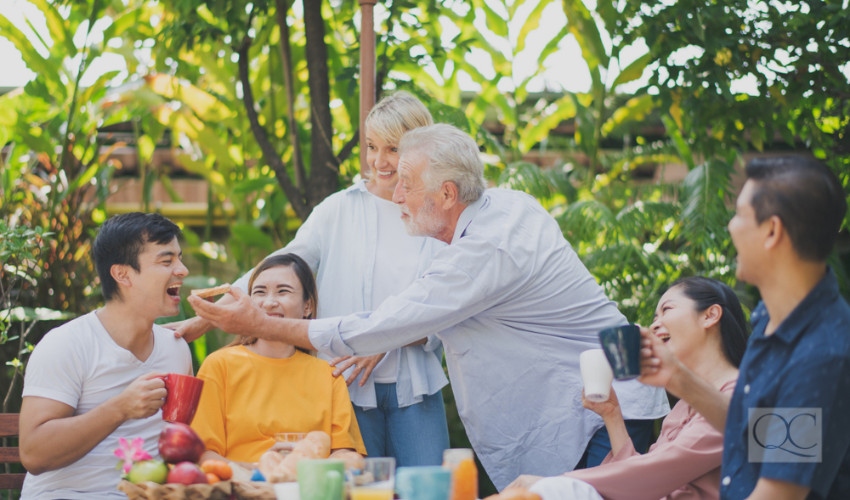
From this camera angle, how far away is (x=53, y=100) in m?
5.55

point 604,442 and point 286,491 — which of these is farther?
point 604,442

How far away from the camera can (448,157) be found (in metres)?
2.83

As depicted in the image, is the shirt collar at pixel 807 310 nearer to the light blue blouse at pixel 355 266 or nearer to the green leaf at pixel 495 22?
the light blue blouse at pixel 355 266

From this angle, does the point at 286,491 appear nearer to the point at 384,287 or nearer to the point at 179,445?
the point at 179,445

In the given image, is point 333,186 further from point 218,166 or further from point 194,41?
point 218,166

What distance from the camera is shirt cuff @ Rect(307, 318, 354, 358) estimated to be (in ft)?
8.64

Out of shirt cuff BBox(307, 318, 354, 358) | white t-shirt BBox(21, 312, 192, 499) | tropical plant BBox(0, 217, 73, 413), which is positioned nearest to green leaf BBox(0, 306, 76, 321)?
tropical plant BBox(0, 217, 73, 413)

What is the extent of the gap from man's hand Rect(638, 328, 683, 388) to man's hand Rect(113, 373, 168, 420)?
130 centimetres

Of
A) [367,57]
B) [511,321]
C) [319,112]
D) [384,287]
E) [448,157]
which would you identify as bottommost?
[511,321]

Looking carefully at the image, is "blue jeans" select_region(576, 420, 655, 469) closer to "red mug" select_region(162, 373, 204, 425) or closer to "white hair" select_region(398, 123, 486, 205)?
"white hair" select_region(398, 123, 486, 205)

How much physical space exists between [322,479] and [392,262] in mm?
1433

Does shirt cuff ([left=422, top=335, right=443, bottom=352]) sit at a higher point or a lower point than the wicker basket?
higher

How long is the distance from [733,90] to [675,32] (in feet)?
1.59

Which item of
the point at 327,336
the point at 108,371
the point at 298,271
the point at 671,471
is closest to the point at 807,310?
the point at 671,471
